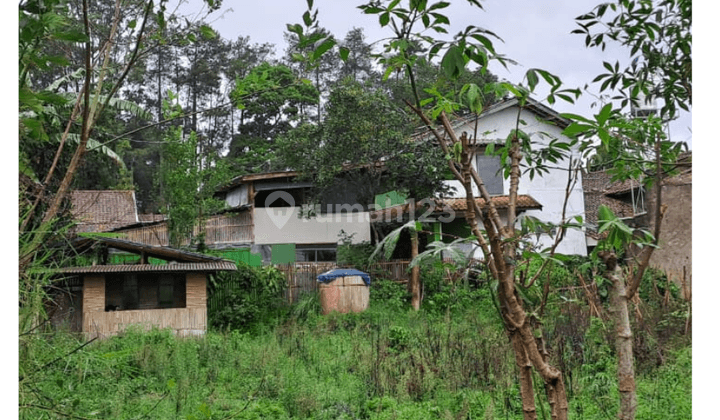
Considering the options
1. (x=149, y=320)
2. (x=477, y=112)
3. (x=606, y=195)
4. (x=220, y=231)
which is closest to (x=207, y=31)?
(x=477, y=112)

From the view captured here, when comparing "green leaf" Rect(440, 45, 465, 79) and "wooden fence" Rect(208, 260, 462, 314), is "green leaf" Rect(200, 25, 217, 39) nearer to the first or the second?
"green leaf" Rect(440, 45, 465, 79)

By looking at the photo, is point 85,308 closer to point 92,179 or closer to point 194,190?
point 194,190

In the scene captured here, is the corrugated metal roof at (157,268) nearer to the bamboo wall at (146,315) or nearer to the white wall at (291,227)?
the bamboo wall at (146,315)

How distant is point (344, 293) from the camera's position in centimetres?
931

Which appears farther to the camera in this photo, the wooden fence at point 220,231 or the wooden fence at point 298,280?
the wooden fence at point 220,231

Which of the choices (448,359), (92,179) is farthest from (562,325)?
(92,179)

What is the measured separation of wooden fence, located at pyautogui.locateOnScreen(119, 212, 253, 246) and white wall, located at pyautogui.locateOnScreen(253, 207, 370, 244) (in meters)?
0.26

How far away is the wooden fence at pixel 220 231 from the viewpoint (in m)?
13.0

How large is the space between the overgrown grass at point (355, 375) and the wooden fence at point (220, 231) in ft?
17.8

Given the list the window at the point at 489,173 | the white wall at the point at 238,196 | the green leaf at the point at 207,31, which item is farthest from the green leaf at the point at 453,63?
the white wall at the point at 238,196

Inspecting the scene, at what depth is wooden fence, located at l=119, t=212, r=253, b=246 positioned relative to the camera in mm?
13016

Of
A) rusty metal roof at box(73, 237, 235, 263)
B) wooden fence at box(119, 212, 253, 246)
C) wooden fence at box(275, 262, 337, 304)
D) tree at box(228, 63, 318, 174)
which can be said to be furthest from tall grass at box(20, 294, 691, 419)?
tree at box(228, 63, 318, 174)

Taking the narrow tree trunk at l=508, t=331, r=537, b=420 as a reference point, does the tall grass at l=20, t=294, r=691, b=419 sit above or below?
below
